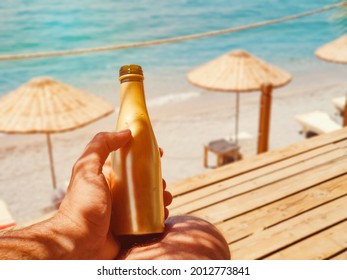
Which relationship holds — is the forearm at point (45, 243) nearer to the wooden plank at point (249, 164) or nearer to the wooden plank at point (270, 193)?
Result: the wooden plank at point (270, 193)

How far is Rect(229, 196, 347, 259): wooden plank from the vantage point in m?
1.44

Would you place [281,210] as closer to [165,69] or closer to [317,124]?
[317,124]

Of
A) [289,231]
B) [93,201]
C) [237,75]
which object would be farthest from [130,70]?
[237,75]

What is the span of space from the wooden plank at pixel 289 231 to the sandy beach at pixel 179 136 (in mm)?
4361

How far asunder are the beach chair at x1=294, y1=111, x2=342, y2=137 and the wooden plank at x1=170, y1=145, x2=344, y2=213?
4.90 meters

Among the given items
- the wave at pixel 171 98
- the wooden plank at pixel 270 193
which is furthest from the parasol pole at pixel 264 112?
the wave at pixel 171 98

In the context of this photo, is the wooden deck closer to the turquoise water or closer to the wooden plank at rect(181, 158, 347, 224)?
the wooden plank at rect(181, 158, 347, 224)

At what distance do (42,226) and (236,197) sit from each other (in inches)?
Answer: 41.0

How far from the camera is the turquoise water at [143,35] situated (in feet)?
51.4

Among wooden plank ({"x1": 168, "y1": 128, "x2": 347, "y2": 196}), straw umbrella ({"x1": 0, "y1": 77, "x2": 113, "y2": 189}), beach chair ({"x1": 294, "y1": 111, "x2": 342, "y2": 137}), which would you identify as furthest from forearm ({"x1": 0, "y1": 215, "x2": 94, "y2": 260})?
beach chair ({"x1": 294, "y1": 111, "x2": 342, "y2": 137})

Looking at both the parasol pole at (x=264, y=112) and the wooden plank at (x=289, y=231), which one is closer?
the wooden plank at (x=289, y=231)

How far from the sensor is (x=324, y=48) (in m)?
6.46
